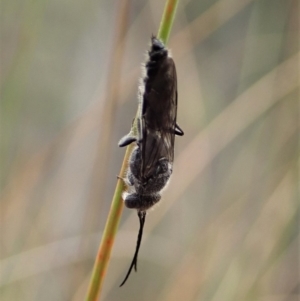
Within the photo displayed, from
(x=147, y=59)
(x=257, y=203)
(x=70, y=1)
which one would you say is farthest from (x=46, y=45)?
(x=147, y=59)

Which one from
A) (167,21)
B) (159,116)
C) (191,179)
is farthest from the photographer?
(191,179)

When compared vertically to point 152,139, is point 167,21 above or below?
above

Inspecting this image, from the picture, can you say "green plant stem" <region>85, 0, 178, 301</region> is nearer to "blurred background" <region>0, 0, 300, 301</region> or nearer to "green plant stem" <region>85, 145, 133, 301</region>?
"green plant stem" <region>85, 145, 133, 301</region>

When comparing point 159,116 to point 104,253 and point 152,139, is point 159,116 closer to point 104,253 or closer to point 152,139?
point 152,139

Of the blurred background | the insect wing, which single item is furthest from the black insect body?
the blurred background

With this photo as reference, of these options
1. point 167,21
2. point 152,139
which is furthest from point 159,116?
point 167,21

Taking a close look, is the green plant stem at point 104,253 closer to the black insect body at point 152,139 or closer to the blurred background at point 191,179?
the black insect body at point 152,139

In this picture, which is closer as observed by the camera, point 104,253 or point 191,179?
point 104,253

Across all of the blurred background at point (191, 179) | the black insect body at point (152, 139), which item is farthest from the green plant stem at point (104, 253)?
the blurred background at point (191, 179)
